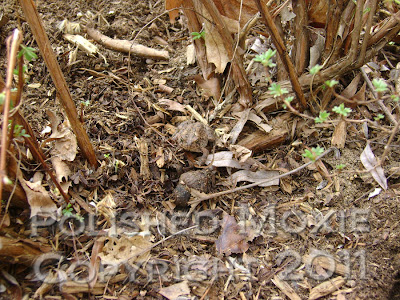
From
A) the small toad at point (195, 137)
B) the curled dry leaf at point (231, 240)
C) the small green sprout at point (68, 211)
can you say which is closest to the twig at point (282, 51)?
the small toad at point (195, 137)

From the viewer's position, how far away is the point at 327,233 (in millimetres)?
1673

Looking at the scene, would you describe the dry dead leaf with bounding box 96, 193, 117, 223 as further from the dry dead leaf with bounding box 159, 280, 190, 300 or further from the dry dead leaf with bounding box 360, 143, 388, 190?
the dry dead leaf with bounding box 360, 143, 388, 190

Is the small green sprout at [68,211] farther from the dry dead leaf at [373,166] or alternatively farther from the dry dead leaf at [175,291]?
the dry dead leaf at [373,166]

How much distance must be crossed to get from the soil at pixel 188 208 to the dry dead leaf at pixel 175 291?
21mm

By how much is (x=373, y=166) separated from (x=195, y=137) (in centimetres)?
95

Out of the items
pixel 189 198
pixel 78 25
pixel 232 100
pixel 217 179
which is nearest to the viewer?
pixel 189 198

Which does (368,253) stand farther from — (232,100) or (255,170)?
(232,100)

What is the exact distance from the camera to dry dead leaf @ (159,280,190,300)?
149 cm

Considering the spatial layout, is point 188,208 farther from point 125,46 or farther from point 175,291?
point 125,46

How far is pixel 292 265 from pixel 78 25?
1990 millimetres

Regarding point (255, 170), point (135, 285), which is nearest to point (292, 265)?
point (255, 170)

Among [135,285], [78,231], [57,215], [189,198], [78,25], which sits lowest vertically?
[135,285]

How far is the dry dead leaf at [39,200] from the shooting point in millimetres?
1484

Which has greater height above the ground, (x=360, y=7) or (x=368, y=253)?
(x=360, y=7)
